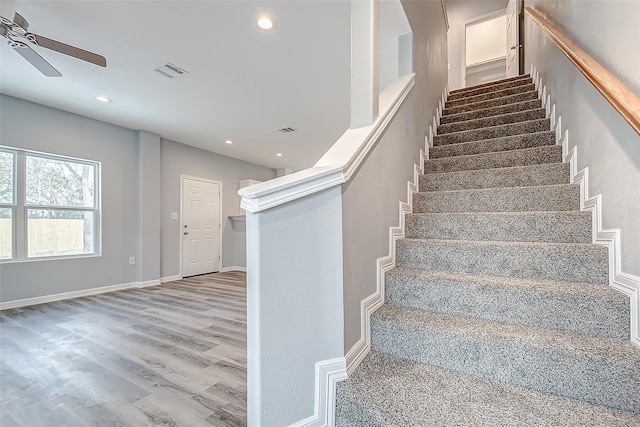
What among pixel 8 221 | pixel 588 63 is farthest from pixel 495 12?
pixel 8 221

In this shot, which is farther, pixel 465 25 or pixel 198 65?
pixel 465 25

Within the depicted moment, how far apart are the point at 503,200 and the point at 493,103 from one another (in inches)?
77.0

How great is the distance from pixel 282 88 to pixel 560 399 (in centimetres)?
332

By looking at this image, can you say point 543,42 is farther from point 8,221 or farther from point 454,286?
point 8,221

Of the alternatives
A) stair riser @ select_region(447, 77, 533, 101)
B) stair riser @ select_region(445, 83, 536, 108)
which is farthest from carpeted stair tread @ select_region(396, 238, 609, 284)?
stair riser @ select_region(447, 77, 533, 101)

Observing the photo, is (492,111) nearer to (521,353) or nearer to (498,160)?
(498,160)

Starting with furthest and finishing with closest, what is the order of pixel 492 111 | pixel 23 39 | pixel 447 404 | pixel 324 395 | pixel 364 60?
pixel 492 111
pixel 23 39
pixel 364 60
pixel 324 395
pixel 447 404

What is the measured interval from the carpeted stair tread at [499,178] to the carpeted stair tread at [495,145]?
410 millimetres

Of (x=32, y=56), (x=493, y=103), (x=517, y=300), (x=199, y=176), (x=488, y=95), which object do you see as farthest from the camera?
(x=199, y=176)

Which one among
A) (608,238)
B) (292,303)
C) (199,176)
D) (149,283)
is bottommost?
(149,283)

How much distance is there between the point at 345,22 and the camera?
2.19 metres

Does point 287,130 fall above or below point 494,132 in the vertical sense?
above

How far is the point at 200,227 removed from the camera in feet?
19.0

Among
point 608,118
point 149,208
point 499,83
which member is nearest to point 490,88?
point 499,83
